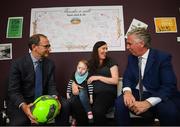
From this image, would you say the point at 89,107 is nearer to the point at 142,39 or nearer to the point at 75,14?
the point at 142,39

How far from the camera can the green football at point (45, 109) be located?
2371 mm

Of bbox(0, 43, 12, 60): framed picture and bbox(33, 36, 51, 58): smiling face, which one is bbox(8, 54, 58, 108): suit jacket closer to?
bbox(33, 36, 51, 58): smiling face

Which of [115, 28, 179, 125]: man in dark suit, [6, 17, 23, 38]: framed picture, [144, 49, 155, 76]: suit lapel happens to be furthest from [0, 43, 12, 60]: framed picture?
[144, 49, 155, 76]: suit lapel

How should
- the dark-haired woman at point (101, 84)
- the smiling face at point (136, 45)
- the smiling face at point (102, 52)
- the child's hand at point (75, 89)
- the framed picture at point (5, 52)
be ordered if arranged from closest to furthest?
the smiling face at point (136, 45)
the dark-haired woman at point (101, 84)
the child's hand at point (75, 89)
the smiling face at point (102, 52)
the framed picture at point (5, 52)

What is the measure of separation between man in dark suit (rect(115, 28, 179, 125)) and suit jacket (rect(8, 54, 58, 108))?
0.80 m

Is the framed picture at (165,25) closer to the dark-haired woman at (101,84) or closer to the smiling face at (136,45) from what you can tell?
the dark-haired woman at (101,84)

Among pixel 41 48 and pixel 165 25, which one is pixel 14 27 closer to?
pixel 41 48

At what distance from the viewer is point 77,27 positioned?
3.80 metres

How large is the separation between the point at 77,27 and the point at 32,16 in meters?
0.65

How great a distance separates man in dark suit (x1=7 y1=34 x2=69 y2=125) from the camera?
8.50 feet

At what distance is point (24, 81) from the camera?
2773 mm

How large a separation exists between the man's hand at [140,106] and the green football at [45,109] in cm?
69

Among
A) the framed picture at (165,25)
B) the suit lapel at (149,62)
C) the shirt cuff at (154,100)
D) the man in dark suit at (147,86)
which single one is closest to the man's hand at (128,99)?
the man in dark suit at (147,86)

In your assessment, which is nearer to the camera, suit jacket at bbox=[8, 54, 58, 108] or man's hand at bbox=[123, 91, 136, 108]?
man's hand at bbox=[123, 91, 136, 108]
